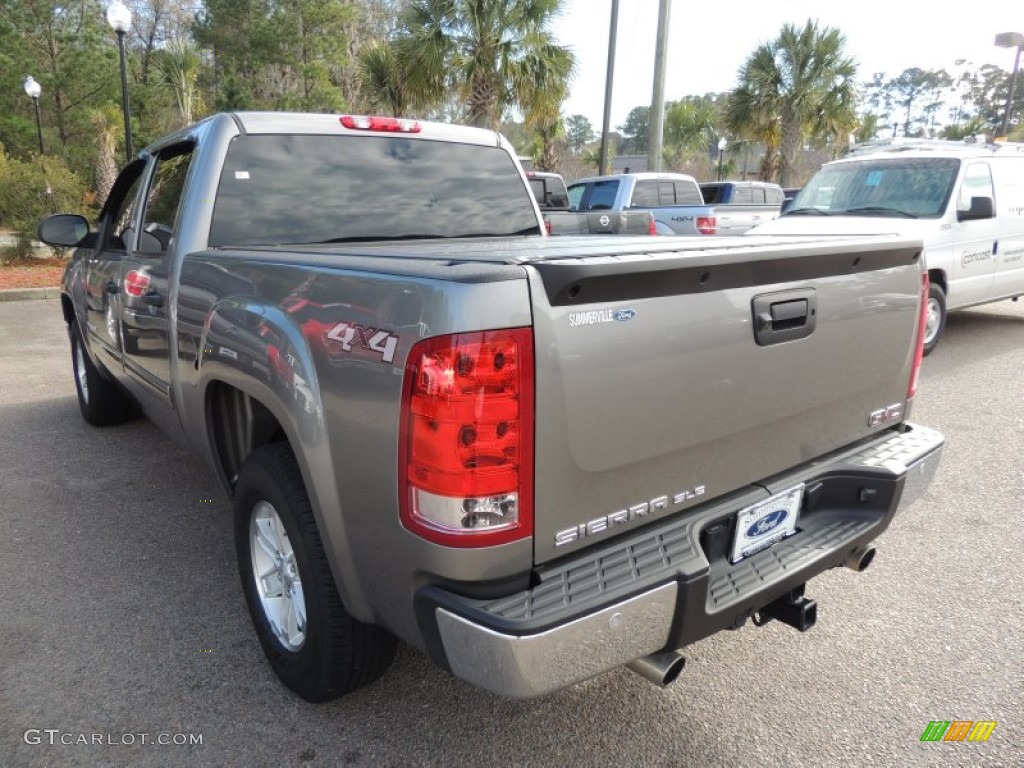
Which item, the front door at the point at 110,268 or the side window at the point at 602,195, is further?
the side window at the point at 602,195

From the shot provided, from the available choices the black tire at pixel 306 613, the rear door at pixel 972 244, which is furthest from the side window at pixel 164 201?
the rear door at pixel 972 244

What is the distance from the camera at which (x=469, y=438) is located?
1611 millimetres

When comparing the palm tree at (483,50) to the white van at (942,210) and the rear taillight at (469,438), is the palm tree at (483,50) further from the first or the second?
the rear taillight at (469,438)

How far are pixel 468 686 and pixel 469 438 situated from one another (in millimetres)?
1277

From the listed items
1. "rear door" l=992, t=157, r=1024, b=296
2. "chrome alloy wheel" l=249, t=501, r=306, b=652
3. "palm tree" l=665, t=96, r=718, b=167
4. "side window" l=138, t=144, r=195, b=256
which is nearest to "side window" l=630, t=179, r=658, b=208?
"rear door" l=992, t=157, r=1024, b=296

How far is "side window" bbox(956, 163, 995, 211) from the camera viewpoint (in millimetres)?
7016

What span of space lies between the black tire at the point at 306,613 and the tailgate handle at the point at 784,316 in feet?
4.58

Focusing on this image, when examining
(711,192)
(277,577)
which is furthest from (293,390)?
(711,192)

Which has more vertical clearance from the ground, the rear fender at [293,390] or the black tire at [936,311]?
the rear fender at [293,390]

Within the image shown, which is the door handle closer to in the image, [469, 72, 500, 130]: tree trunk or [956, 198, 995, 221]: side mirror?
[956, 198, 995, 221]: side mirror

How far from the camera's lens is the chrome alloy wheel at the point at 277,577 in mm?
2355

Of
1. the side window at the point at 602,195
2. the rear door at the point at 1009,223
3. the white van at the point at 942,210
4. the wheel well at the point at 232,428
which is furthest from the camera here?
the side window at the point at 602,195

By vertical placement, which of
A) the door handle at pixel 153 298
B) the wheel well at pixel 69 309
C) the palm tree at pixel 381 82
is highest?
A: the palm tree at pixel 381 82

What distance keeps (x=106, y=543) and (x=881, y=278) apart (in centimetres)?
358
